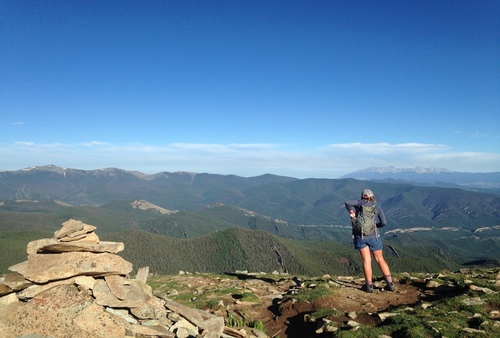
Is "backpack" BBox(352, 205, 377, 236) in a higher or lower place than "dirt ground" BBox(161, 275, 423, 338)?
higher

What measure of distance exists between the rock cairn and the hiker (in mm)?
7581

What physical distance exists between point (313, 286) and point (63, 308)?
41.2 feet

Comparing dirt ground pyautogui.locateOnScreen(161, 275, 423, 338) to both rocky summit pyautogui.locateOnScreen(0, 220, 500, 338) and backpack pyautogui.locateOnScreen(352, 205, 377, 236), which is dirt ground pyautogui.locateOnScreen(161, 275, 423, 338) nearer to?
rocky summit pyautogui.locateOnScreen(0, 220, 500, 338)

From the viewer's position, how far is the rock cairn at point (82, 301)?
9.71m

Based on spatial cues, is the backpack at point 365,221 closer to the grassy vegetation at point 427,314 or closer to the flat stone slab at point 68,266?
the grassy vegetation at point 427,314

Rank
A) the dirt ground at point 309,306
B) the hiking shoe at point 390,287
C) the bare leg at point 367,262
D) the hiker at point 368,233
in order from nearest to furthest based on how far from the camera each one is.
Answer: the dirt ground at point 309,306 < the bare leg at point 367,262 < the hiker at point 368,233 < the hiking shoe at point 390,287

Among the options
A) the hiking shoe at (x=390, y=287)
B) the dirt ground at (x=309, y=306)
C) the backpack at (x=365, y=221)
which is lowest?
the dirt ground at (x=309, y=306)

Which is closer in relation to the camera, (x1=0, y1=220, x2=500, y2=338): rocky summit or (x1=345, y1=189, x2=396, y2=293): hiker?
(x1=0, y1=220, x2=500, y2=338): rocky summit

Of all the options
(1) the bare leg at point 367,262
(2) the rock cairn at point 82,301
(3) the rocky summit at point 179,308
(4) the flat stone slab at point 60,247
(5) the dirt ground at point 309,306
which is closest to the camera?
(2) the rock cairn at point 82,301

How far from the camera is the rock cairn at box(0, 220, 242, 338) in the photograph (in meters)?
9.71

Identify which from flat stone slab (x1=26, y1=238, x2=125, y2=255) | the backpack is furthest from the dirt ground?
flat stone slab (x1=26, y1=238, x2=125, y2=255)

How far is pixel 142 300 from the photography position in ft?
40.2

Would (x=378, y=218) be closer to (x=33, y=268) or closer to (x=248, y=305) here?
(x=248, y=305)

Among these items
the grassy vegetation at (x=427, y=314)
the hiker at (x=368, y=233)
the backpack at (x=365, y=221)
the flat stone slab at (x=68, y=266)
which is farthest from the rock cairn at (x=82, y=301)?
the backpack at (x=365, y=221)
